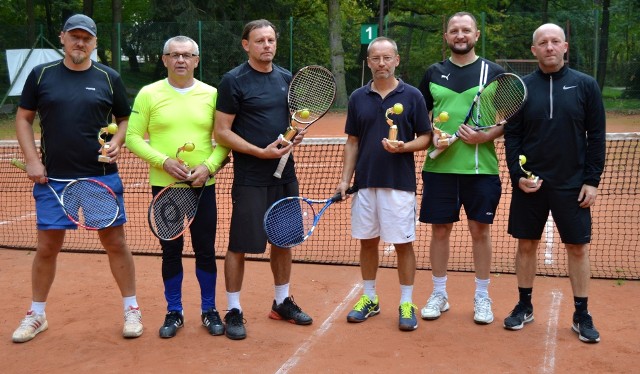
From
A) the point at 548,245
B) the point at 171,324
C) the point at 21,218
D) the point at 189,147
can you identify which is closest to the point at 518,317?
the point at 171,324

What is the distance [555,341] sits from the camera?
486 centimetres

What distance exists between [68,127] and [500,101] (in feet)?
9.13

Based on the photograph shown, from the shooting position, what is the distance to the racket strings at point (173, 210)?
186 inches

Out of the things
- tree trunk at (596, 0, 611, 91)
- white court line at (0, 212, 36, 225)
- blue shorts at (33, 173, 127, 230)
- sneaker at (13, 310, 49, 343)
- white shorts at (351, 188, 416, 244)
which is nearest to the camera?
blue shorts at (33, 173, 127, 230)

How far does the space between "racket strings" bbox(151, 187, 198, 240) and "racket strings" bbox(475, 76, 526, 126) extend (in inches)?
77.4

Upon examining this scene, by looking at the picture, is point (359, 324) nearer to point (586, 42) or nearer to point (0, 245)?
point (0, 245)

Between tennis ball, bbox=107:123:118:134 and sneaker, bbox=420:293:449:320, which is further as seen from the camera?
sneaker, bbox=420:293:449:320

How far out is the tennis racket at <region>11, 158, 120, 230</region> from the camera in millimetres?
4781

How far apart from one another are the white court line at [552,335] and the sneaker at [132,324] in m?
2.57

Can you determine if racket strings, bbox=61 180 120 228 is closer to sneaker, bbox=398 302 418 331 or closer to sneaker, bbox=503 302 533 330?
sneaker, bbox=398 302 418 331

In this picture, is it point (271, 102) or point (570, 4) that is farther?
point (570, 4)

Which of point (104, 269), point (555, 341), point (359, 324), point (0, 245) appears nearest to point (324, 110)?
point (359, 324)

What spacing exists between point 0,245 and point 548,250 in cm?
549

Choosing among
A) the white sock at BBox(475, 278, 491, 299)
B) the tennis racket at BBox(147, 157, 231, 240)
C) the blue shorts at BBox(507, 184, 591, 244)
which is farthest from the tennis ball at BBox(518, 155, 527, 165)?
the tennis racket at BBox(147, 157, 231, 240)
